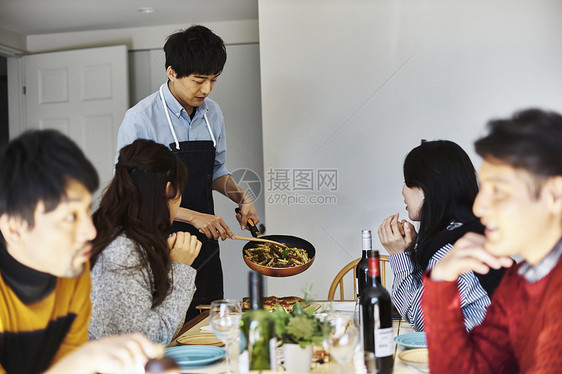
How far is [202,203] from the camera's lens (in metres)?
2.83

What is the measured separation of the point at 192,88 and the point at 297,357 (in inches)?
61.8

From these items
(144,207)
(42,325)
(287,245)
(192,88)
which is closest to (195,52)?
(192,88)

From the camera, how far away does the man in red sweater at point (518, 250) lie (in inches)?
37.0

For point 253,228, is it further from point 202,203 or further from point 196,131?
point 196,131

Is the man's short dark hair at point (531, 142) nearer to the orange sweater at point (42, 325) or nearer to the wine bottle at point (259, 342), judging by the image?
the wine bottle at point (259, 342)

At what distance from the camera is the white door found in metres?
4.26

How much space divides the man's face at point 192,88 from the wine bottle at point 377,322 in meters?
1.46

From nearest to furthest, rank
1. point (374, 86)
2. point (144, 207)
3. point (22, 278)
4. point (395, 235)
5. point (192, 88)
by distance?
1. point (22, 278)
2. point (144, 207)
3. point (395, 235)
4. point (192, 88)
5. point (374, 86)

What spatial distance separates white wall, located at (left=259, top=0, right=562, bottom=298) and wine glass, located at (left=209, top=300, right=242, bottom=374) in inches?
83.5

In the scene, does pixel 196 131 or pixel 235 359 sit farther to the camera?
pixel 196 131

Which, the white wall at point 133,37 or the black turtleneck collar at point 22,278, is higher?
the white wall at point 133,37

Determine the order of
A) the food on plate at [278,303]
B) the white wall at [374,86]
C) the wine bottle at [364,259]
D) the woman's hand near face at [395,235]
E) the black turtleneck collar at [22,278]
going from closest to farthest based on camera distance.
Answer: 1. the black turtleneck collar at [22,278]
2. the wine bottle at [364,259]
3. the food on plate at [278,303]
4. the woman's hand near face at [395,235]
5. the white wall at [374,86]

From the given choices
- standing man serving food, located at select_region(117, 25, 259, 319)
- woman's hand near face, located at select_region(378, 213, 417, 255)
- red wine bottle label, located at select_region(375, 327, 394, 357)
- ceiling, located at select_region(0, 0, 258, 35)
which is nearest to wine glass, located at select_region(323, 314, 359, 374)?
red wine bottle label, located at select_region(375, 327, 394, 357)

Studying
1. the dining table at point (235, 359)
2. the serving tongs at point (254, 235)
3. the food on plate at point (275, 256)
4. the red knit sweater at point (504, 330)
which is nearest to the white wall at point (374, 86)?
the serving tongs at point (254, 235)
